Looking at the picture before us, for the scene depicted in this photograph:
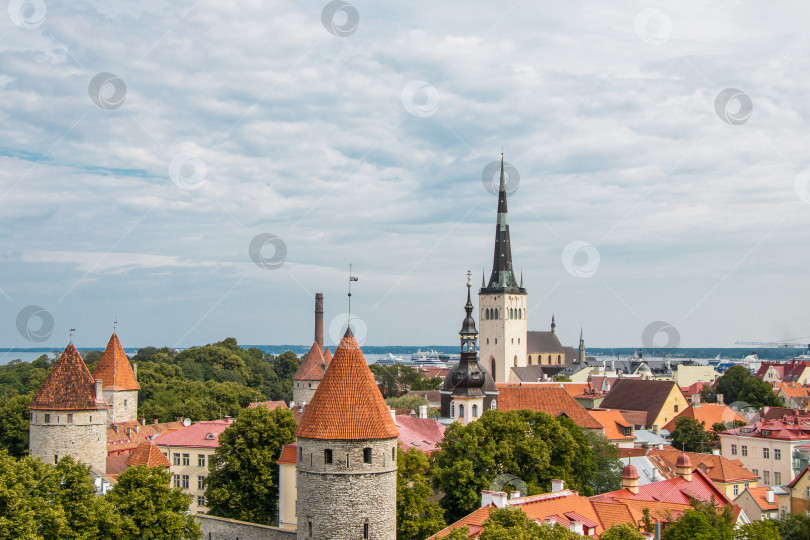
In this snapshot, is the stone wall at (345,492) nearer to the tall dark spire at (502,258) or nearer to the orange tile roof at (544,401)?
the orange tile roof at (544,401)

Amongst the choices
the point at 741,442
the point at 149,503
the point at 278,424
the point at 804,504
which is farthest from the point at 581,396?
the point at 149,503

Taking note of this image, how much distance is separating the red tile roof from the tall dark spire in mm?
70046

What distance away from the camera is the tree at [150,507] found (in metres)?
31.8

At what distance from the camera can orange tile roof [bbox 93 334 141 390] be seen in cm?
6694

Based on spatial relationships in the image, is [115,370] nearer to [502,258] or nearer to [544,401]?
[544,401]

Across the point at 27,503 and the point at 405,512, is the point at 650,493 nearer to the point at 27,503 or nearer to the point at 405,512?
the point at 405,512

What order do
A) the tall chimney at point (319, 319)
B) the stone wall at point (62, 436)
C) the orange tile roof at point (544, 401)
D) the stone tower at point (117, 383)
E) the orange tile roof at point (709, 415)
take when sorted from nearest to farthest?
the stone wall at point (62, 436), the stone tower at point (117, 383), the orange tile roof at point (544, 401), the orange tile roof at point (709, 415), the tall chimney at point (319, 319)

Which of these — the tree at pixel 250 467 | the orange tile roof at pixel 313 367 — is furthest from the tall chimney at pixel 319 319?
the tree at pixel 250 467

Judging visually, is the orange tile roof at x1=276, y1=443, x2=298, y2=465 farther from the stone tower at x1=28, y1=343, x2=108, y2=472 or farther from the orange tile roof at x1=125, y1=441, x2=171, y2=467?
the stone tower at x1=28, y1=343, x2=108, y2=472

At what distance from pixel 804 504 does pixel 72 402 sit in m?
37.9

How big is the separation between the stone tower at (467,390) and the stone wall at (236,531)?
27.3m

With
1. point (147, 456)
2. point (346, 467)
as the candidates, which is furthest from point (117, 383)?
point (346, 467)

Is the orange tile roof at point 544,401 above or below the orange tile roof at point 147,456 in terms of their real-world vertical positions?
above

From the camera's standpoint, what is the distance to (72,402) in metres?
46.2
